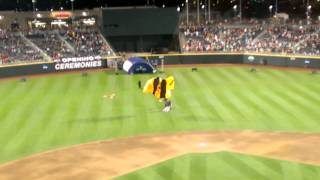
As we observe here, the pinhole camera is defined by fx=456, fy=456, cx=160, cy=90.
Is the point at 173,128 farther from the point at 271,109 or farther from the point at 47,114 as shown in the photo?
the point at 47,114

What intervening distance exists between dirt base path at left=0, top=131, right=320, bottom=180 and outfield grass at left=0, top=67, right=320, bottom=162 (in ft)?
4.11

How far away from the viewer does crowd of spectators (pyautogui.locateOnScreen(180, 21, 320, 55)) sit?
174 ft

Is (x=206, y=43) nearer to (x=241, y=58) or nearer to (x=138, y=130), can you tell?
(x=241, y=58)

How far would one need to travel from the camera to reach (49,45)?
5559cm

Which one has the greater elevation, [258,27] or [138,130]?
[258,27]

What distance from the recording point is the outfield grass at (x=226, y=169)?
18141 mm

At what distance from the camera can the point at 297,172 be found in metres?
18.5

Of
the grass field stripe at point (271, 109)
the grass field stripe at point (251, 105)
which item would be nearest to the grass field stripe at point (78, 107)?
the grass field stripe at point (251, 105)

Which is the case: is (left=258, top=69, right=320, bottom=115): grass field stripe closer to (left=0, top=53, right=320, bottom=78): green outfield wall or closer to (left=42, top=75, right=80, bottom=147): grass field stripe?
(left=0, top=53, right=320, bottom=78): green outfield wall

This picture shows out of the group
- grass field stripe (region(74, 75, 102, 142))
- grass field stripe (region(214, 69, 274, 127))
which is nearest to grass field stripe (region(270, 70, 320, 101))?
grass field stripe (region(214, 69, 274, 127))

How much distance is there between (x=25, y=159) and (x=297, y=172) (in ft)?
40.0

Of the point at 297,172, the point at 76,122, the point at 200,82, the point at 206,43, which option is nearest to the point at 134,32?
the point at 206,43

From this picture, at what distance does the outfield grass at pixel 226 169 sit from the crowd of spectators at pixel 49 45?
34.0 meters

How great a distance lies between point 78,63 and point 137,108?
2243 cm
